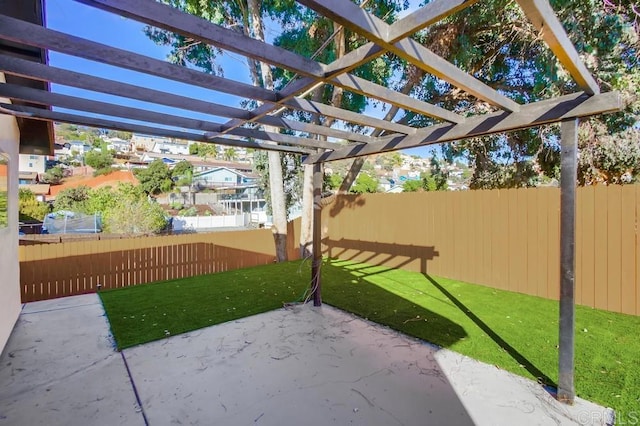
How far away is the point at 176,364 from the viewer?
294 cm

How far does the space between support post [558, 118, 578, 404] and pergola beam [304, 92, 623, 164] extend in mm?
106

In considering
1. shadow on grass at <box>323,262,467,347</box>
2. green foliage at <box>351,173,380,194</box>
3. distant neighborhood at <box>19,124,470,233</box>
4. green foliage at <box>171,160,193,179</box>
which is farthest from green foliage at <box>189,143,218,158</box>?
shadow on grass at <box>323,262,467,347</box>

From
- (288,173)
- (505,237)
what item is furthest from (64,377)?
(288,173)

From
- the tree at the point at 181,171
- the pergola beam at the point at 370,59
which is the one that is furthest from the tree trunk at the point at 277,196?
the tree at the point at 181,171

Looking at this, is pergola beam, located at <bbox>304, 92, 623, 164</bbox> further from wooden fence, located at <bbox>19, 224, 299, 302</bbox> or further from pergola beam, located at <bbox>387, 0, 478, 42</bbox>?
wooden fence, located at <bbox>19, 224, 299, 302</bbox>

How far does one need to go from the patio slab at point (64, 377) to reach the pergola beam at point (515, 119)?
3.23m

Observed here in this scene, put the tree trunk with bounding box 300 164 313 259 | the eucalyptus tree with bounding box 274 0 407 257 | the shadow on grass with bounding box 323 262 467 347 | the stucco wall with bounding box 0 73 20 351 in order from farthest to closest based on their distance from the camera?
the tree trunk with bounding box 300 164 313 259 < the eucalyptus tree with bounding box 274 0 407 257 < the shadow on grass with bounding box 323 262 467 347 < the stucco wall with bounding box 0 73 20 351

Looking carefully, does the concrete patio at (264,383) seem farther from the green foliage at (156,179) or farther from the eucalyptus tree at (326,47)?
the green foliage at (156,179)

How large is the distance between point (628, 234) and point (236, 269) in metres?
7.02

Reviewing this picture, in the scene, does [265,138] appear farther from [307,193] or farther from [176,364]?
[307,193]

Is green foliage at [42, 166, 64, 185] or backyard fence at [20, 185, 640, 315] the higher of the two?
green foliage at [42, 166, 64, 185]

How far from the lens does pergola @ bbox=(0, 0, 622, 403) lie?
134cm

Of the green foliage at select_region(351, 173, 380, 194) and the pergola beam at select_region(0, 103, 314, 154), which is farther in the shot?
the green foliage at select_region(351, 173, 380, 194)

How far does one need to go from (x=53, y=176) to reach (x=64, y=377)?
43.5 meters
